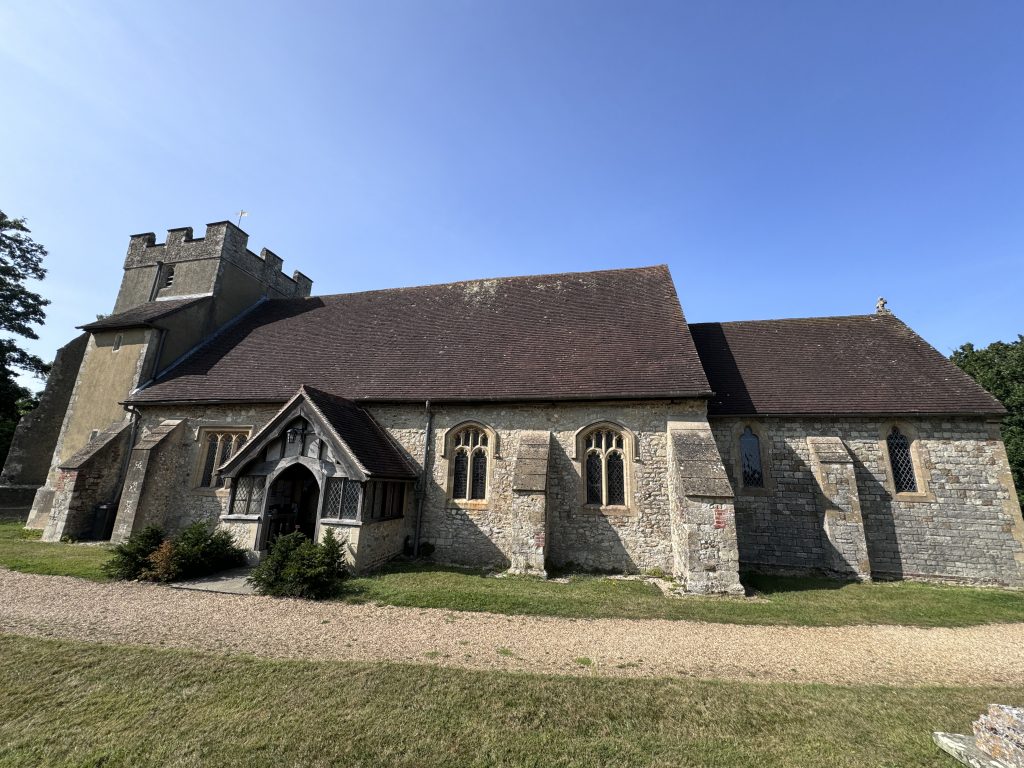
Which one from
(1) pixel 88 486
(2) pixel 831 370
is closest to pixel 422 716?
(2) pixel 831 370

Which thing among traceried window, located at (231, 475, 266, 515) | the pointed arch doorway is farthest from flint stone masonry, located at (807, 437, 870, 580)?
traceried window, located at (231, 475, 266, 515)

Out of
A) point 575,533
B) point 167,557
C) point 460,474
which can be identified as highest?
point 460,474

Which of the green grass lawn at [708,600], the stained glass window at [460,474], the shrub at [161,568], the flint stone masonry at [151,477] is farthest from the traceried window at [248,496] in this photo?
the stained glass window at [460,474]

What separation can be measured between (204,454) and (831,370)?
21027 mm

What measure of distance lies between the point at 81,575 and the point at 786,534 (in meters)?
17.9

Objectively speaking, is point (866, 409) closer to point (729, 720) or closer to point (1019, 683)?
point (1019, 683)

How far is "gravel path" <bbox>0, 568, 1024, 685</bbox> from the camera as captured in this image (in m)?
6.20

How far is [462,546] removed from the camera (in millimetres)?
12273

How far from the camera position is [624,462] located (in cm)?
1213

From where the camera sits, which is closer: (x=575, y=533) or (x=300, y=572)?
(x=300, y=572)

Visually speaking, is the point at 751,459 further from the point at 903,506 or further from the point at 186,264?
the point at 186,264

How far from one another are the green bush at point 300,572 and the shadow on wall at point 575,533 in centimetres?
523

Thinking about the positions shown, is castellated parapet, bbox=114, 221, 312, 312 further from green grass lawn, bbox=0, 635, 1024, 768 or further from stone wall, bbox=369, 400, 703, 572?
green grass lawn, bbox=0, 635, 1024, 768

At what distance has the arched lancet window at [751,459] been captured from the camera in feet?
42.4
